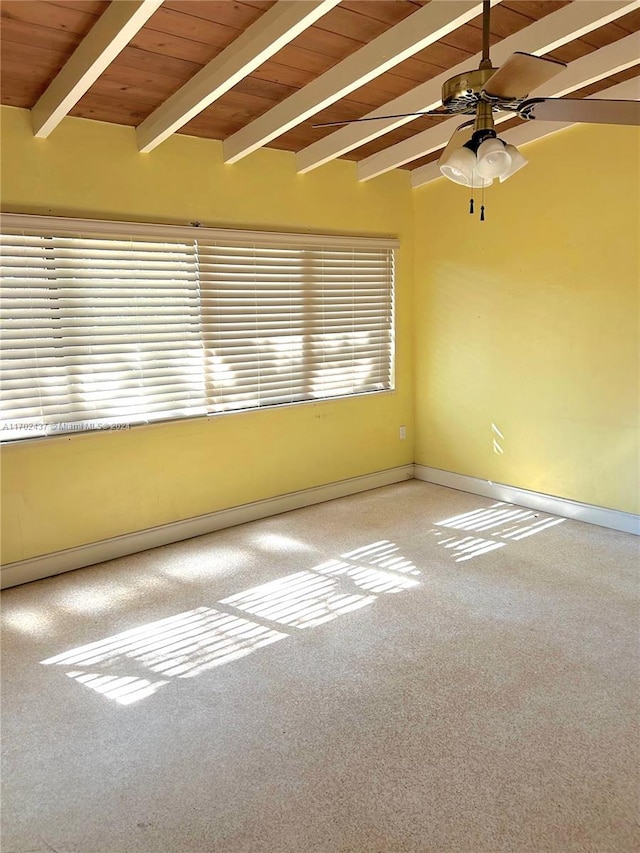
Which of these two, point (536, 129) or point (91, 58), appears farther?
point (536, 129)

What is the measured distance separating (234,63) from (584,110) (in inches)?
60.7

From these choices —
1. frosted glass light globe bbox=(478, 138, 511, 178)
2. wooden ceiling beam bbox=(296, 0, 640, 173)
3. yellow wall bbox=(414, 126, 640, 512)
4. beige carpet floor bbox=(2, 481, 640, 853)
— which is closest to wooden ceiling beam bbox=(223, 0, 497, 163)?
→ wooden ceiling beam bbox=(296, 0, 640, 173)

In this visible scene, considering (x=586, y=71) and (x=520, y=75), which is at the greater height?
(x=586, y=71)

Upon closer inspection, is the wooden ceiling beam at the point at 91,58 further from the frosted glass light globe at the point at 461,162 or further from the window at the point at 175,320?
the frosted glass light globe at the point at 461,162

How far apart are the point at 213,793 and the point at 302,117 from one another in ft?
10.3

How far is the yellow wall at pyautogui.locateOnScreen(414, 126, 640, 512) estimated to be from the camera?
3883mm

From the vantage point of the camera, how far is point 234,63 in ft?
9.07

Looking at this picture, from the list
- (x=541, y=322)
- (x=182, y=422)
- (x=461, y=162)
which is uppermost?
(x=461, y=162)

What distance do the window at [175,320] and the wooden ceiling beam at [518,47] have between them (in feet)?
2.52

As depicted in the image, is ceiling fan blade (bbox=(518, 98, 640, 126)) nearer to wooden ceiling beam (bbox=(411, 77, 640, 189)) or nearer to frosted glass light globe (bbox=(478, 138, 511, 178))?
frosted glass light globe (bbox=(478, 138, 511, 178))

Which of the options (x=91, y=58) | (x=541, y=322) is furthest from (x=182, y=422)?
(x=541, y=322)

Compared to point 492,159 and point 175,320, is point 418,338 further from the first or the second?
point 492,159

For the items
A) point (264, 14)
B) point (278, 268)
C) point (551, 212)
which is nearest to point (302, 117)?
point (264, 14)

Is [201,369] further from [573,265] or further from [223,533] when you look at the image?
[573,265]
